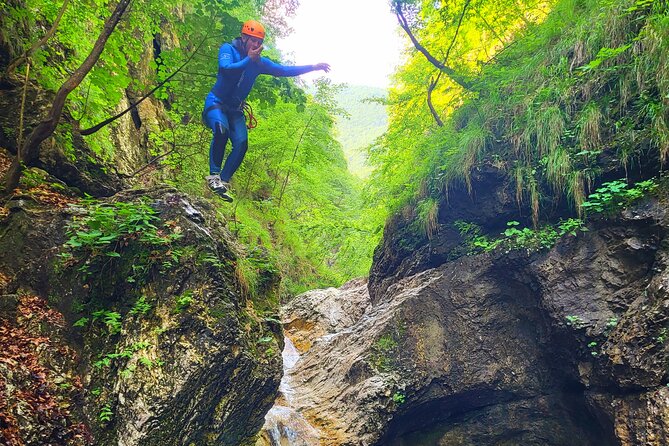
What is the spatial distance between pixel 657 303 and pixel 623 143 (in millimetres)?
2489

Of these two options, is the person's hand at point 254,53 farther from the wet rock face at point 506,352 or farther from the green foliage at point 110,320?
the wet rock face at point 506,352

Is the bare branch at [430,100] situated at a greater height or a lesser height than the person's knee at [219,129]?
greater

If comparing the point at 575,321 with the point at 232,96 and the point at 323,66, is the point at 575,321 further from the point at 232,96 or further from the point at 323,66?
the point at 232,96

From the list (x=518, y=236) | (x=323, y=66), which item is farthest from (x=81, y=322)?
(x=518, y=236)

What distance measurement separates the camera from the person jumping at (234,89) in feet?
18.2

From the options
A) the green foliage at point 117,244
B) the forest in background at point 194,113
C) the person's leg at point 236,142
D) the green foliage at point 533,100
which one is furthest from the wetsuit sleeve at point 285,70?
the green foliage at point 533,100

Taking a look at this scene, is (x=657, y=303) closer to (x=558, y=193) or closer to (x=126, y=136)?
(x=558, y=193)

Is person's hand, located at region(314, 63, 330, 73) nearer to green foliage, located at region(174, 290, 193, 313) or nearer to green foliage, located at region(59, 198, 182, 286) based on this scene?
green foliage, located at region(59, 198, 182, 286)

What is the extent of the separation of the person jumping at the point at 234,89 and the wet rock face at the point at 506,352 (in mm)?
4049

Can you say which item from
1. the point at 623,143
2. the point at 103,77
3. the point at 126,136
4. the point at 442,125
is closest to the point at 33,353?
the point at 103,77

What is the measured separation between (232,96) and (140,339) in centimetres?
351

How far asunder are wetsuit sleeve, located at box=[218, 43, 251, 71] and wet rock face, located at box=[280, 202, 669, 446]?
4990 millimetres

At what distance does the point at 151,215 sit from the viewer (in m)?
4.88

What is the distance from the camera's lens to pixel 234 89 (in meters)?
5.87
